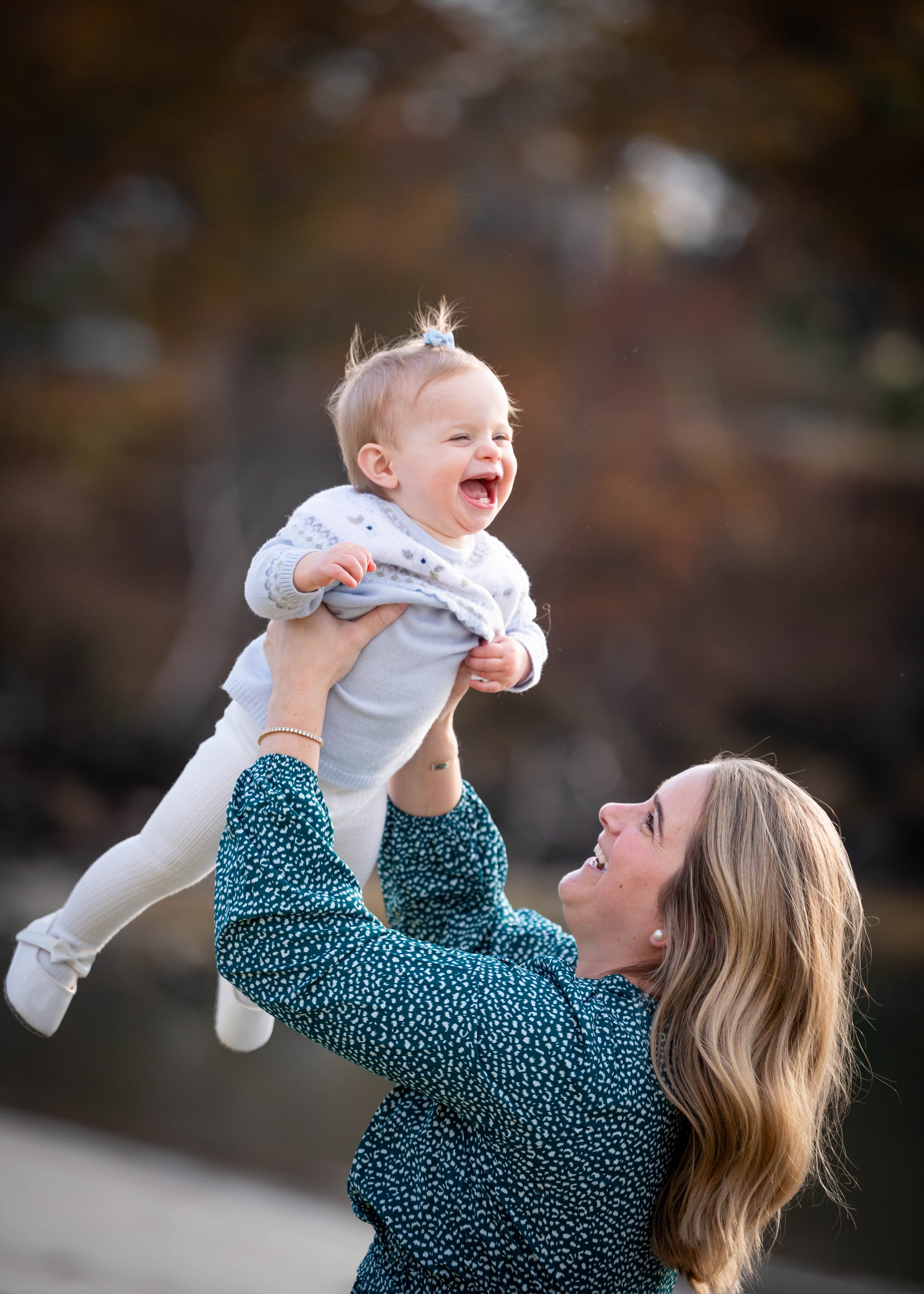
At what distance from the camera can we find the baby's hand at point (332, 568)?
1159 millimetres

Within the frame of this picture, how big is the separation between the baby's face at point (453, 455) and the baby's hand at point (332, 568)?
0.45 ft

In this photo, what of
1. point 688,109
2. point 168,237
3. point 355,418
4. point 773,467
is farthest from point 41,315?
point 355,418

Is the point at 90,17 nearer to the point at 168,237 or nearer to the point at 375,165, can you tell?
the point at 168,237

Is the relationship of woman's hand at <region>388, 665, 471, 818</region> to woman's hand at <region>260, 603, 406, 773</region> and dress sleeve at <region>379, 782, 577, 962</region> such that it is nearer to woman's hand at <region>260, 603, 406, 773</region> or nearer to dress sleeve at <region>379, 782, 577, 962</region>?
dress sleeve at <region>379, 782, 577, 962</region>

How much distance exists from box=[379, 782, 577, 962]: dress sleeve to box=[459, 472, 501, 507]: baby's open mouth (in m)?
0.38

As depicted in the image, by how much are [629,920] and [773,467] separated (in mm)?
6842

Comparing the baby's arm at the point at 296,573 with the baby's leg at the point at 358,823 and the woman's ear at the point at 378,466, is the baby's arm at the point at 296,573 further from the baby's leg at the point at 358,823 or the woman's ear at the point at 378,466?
the baby's leg at the point at 358,823

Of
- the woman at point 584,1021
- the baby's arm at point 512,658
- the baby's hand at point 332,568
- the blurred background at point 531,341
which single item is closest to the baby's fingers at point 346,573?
the baby's hand at point 332,568

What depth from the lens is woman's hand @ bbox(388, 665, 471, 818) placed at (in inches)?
56.2

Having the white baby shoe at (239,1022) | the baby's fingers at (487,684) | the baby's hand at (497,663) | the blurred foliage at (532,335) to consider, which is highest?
the blurred foliage at (532,335)

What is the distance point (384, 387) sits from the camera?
1312 millimetres

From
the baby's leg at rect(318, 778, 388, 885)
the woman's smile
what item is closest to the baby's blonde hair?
the baby's leg at rect(318, 778, 388, 885)

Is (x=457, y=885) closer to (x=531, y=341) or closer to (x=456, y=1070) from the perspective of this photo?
(x=456, y=1070)

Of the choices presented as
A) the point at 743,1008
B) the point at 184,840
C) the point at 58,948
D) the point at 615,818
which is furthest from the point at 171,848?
the point at 743,1008
